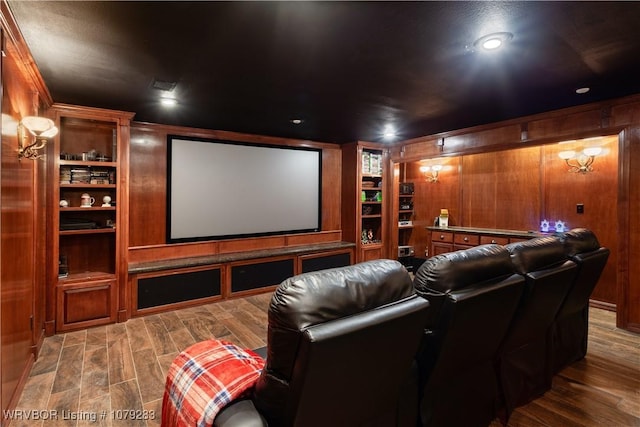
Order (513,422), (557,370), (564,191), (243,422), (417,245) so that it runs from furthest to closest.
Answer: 1. (417,245)
2. (564,191)
3. (557,370)
4. (513,422)
5. (243,422)

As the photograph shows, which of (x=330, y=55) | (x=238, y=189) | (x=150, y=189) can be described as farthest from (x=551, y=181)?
(x=150, y=189)

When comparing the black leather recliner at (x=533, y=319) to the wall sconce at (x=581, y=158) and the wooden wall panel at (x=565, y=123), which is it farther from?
the wall sconce at (x=581, y=158)

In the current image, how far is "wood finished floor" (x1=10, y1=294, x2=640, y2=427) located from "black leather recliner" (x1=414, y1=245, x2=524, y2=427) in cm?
52

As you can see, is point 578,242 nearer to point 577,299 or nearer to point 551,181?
point 577,299

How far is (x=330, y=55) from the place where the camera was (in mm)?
2303

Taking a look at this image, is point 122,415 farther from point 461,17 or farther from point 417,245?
point 417,245

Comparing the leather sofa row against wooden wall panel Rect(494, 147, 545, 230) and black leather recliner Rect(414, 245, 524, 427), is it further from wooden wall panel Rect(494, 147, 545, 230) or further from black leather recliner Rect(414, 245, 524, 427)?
wooden wall panel Rect(494, 147, 545, 230)

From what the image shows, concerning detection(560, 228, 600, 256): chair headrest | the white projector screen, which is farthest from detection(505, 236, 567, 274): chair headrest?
the white projector screen

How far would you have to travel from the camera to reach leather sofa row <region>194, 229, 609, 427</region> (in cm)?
108

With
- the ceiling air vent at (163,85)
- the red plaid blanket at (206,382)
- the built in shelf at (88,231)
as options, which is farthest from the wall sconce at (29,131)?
the red plaid blanket at (206,382)

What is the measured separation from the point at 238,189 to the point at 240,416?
3980 millimetres

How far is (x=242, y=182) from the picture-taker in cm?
493

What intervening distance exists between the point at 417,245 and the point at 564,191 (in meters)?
2.66

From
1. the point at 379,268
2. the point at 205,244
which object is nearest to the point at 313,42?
the point at 379,268
